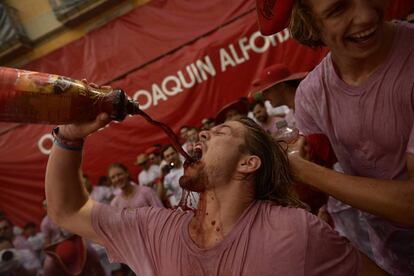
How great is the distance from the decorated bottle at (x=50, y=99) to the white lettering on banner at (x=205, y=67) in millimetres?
3258

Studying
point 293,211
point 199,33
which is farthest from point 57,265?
point 293,211

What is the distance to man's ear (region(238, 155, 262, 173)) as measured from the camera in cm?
147

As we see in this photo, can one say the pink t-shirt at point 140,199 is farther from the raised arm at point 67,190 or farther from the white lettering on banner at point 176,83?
the raised arm at point 67,190

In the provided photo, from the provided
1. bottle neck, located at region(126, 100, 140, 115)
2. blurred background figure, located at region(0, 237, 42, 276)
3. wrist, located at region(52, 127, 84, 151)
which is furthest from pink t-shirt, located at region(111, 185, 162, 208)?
bottle neck, located at region(126, 100, 140, 115)

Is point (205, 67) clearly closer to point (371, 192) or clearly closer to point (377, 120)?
point (377, 120)

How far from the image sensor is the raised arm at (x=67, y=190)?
1.47 metres

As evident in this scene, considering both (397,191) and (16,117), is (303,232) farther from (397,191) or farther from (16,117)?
(16,117)

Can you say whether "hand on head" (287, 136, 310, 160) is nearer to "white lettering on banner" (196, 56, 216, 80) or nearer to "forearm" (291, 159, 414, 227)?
"forearm" (291, 159, 414, 227)

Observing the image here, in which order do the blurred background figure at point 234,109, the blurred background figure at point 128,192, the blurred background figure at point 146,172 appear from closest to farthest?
the blurred background figure at point 234,109, the blurred background figure at point 128,192, the blurred background figure at point 146,172

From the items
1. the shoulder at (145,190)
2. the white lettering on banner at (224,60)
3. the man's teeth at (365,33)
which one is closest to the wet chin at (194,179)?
the man's teeth at (365,33)

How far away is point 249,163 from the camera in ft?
4.87

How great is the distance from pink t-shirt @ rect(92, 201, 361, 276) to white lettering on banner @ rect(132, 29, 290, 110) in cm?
327

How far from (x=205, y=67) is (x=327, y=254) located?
3747mm

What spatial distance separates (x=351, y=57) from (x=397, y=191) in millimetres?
460
